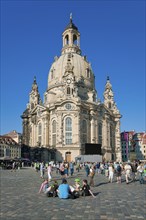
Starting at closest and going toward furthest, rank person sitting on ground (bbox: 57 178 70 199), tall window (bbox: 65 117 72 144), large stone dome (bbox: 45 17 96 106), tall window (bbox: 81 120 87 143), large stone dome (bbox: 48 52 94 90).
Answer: person sitting on ground (bbox: 57 178 70 199) → tall window (bbox: 65 117 72 144) → tall window (bbox: 81 120 87 143) → large stone dome (bbox: 45 17 96 106) → large stone dome (bbox: 48 52 94 90)

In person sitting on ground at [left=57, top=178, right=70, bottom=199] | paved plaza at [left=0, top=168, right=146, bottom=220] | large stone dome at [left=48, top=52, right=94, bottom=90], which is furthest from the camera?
large stone dome at [left=48, top=52, right=94, bottom=90]

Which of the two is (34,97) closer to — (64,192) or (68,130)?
(68,130)

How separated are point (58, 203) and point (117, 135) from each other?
277 feet

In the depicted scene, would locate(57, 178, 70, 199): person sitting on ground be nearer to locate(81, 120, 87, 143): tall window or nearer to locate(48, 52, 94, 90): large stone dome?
locate(81, 120, 87, 143): tall window

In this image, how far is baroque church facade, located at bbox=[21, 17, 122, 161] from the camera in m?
79.4

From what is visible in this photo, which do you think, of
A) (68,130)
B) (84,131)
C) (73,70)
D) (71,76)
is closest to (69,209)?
(68,130)

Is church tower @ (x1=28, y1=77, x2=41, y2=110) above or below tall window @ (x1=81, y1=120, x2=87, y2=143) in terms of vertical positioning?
above

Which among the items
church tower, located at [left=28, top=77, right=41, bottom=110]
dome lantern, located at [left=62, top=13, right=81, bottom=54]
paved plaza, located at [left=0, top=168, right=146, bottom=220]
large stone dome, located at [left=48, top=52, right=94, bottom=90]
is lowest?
paved plaza, located at [left=0, top=168, right=146, bottom=220]

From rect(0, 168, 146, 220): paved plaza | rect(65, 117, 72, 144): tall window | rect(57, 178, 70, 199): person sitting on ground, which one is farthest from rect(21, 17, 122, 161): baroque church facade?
rect(0, 168, 146, 220): paved plaza

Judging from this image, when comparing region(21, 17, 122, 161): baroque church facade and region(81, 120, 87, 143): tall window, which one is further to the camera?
region(81, 120, 87, 143): tall window

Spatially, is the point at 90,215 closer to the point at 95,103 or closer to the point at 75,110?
the point at 75,110

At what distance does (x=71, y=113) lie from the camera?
Result: 8006 centimetres

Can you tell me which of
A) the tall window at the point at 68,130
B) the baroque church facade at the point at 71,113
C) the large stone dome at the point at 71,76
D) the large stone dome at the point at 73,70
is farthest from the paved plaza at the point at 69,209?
the large stone dome at the point at 73,70

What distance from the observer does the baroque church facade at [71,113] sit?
79.4 meters
